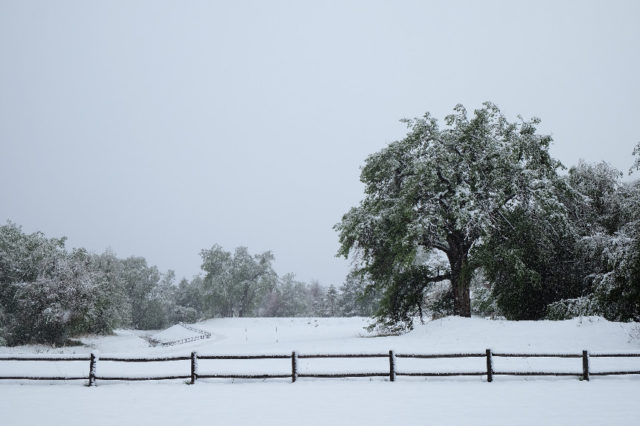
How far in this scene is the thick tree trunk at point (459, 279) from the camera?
96.5ft

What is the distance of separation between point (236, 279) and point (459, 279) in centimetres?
6386

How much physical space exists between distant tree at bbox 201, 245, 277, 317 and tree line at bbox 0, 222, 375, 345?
188 millimetres

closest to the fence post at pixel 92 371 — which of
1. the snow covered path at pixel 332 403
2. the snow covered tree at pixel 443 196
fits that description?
the snow covered path at pixel 332 403

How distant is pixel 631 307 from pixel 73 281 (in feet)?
156

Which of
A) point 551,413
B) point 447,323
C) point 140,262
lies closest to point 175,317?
point 140,262

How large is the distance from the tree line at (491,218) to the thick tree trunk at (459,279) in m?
0.07

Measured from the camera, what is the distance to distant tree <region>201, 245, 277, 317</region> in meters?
85.9

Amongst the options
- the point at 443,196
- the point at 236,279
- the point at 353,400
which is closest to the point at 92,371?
the point at 353,400

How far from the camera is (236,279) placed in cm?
8731

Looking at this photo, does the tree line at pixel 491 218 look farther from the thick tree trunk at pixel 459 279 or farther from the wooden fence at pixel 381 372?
the wooden fence at pixel 381 372

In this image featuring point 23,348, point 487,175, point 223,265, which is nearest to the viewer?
point 487,175

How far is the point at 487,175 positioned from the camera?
93.1ft

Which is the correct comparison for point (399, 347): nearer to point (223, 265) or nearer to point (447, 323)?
point (447, 323)

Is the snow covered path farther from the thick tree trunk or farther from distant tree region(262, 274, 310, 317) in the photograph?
distant tree region(262, 274, 310, 317)
